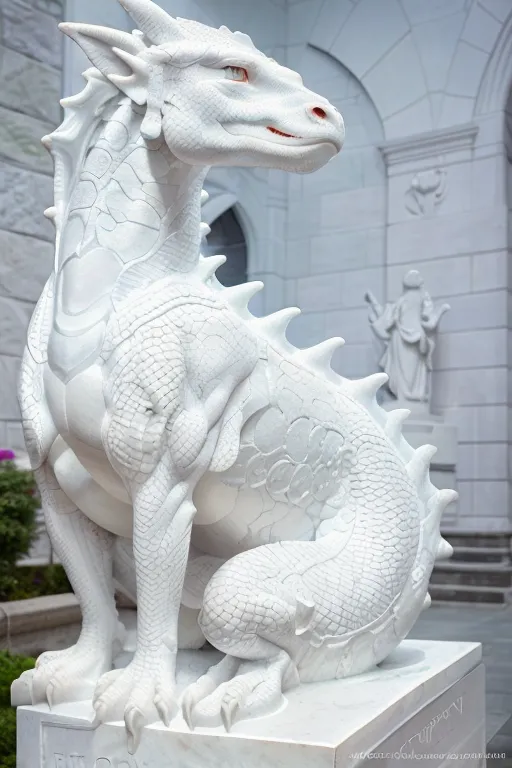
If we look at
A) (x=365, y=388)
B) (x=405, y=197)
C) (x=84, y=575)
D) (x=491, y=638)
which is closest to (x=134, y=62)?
(x=365, y=388)

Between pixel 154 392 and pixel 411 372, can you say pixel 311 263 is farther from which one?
pixel 154 392

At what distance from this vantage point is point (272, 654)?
1423 mm

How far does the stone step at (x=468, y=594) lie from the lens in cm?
707

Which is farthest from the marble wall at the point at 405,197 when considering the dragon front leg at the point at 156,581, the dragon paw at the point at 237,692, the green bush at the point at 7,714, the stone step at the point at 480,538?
the dragon front leg at the point at 156,581

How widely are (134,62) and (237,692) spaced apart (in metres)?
1.08

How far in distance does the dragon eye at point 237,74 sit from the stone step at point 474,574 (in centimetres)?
655

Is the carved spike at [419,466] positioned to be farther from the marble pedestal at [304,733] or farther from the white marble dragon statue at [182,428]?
the marble pedestal at [304,733]

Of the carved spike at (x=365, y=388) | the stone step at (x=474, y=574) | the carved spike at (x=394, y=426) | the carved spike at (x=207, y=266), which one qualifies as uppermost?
the carved spike at (x=207, y=266)

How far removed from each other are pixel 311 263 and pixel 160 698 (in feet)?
28.6

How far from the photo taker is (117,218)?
1.44 metres

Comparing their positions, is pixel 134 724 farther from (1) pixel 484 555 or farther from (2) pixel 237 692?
(1) pixel 484 555

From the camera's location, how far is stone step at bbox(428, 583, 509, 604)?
7069 millimetres

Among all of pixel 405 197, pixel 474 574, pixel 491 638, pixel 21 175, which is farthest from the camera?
pixel 405 197

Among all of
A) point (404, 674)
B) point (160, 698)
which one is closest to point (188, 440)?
point (160, 698)
